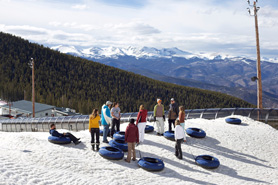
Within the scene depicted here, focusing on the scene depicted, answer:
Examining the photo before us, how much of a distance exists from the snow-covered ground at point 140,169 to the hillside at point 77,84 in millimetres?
94114

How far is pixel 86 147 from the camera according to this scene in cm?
1722

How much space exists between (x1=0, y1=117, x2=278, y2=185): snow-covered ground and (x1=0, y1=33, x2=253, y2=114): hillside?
3705 inches

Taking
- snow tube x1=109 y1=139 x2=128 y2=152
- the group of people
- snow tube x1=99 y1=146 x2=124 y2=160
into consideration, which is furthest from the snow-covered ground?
snow tube x1=109 y1=139 x2=128 y2=152

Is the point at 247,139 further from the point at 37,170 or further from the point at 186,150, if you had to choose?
the point at 37,170

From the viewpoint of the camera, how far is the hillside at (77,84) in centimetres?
12538

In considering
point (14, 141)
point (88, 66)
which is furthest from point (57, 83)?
point (14, 141)

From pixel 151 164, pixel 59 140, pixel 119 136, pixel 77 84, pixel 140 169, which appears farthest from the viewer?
A: pixel 77 84

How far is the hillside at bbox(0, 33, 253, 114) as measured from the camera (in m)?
125

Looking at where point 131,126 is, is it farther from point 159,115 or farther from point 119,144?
point 159,115

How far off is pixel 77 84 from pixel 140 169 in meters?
140

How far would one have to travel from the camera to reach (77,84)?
14900cm

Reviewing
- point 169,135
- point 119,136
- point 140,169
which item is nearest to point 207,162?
point 140,169

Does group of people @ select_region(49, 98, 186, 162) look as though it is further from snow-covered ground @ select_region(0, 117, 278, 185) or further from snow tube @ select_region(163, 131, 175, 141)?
snow tube @ select_region(163, 131, 175, 141)

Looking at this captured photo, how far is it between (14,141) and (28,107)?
6413 centimetres
